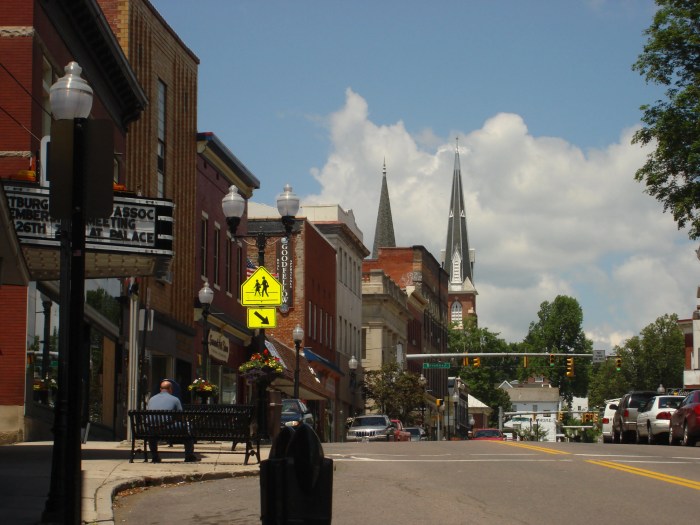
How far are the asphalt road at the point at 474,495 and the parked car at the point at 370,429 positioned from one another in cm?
2769

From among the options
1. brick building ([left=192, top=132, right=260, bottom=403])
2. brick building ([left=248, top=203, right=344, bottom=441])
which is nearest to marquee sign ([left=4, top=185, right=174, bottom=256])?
brick building ([left=192, top=132, right=260, bottom=403])

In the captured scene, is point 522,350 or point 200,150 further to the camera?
point 522,350

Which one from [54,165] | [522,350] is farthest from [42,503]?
[522,350]

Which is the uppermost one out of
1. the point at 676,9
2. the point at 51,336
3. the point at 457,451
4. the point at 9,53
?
the point at 676,9

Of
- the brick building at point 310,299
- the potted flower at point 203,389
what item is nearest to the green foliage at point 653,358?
the brick building at point 310,299

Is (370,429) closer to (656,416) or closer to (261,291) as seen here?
(656,416)

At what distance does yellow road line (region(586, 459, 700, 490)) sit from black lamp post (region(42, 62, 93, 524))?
8.64m

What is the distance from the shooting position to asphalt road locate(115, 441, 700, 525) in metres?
13.2

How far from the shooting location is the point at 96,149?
11180 mm

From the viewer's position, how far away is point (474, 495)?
15.4 meters

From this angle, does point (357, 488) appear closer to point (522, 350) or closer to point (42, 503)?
point (42, 503)

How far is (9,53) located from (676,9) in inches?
931

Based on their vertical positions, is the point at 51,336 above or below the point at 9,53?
below

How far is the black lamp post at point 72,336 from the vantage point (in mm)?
10469
